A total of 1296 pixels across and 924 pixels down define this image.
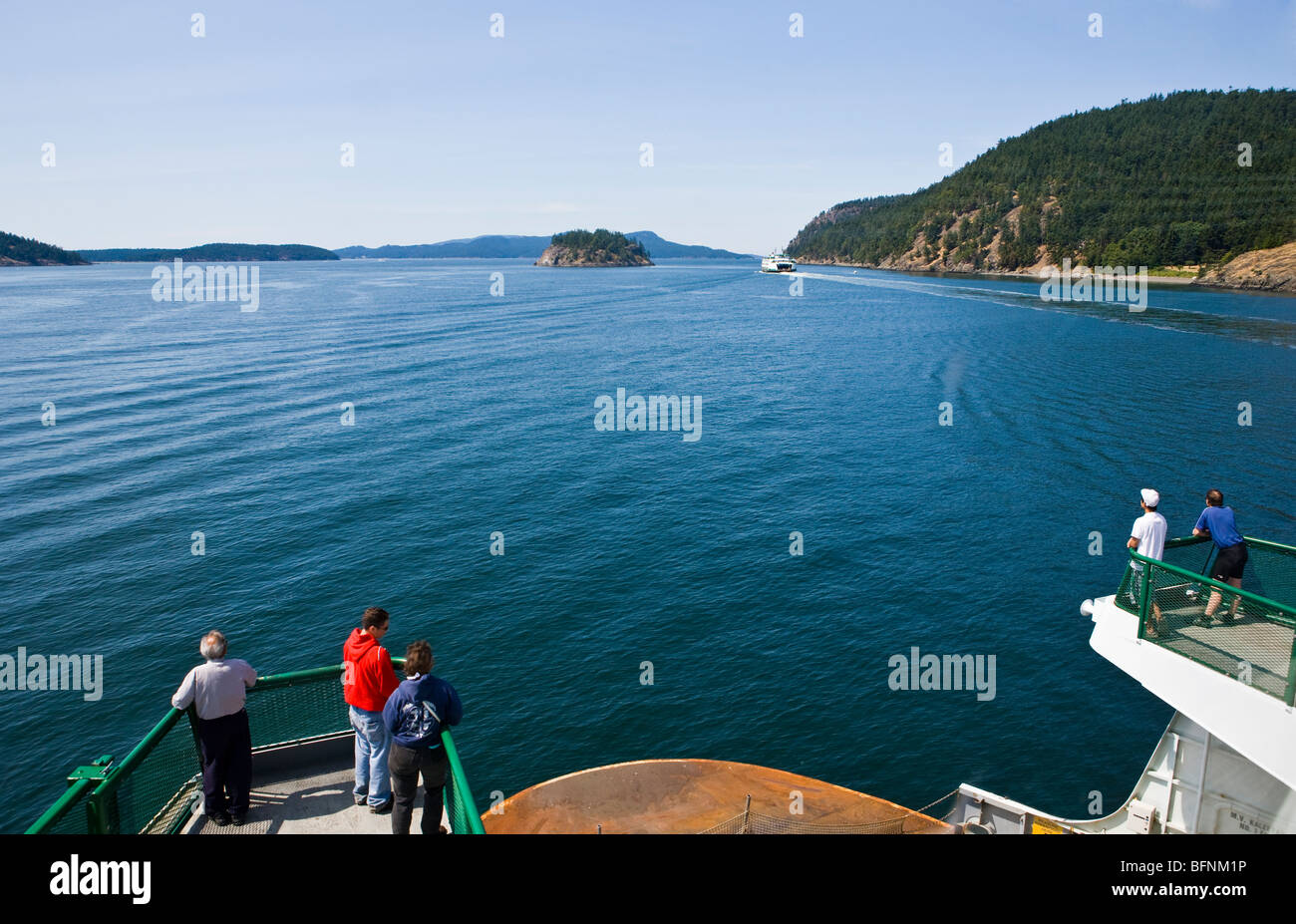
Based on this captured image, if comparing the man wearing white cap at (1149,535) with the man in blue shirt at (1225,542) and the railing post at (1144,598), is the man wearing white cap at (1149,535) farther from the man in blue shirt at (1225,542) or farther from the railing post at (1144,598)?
the man in blue shirt at (1225,542)

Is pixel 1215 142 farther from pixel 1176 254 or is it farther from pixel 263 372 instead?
pixel 263 372

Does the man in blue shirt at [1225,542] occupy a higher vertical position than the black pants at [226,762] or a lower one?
higher

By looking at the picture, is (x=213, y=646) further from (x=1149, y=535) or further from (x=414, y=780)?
(x=1149, y=535)

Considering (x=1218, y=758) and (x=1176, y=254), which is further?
(x=1176, y=254)

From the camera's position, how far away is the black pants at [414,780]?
8344 millimetres

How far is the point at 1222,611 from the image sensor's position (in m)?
11.7

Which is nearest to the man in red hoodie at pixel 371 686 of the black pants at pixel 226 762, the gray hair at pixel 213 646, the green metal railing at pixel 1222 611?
the black pants at pixel 226 762

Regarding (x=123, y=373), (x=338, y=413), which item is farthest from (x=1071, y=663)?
(x=123, y=373)

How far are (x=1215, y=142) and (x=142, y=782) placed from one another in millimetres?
243663

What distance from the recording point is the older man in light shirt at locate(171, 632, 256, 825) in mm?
8844

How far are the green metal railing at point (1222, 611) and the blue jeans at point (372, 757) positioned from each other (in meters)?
11.5

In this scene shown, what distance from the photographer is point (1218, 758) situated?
13.8m

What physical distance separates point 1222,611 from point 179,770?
→ 1506 cm

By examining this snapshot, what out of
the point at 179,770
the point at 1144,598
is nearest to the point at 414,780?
the point at 179,770
